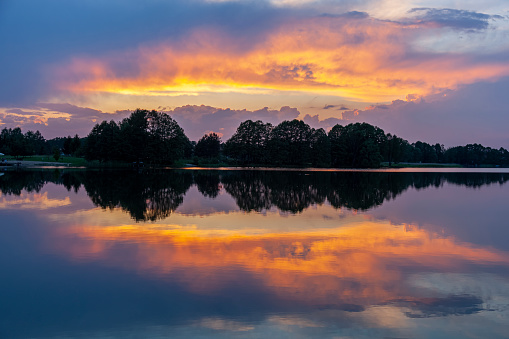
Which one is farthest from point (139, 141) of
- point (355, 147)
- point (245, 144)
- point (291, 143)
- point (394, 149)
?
point (394, 149)

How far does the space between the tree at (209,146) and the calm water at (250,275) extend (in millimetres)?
136481

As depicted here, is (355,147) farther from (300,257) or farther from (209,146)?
(300,257)

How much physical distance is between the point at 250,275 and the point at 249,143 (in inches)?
4698

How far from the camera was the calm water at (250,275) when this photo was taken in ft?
25.3

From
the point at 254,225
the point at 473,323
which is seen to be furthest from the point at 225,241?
the point at 473,323

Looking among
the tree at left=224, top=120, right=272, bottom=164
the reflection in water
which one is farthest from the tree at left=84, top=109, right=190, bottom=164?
the reflection in water

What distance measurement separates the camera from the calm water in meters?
7.71

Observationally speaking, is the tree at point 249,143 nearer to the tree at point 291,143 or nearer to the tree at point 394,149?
the tree at point 291,143

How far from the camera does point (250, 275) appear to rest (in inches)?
412

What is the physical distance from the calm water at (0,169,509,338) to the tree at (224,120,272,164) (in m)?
107

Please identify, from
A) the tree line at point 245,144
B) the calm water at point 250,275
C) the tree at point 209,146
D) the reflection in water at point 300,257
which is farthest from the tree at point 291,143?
the reflection in water at point 300,257

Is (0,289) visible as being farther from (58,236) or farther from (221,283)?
(58,236)

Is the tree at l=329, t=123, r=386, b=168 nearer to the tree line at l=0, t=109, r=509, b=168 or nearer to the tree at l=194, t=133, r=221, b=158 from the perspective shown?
the tree line at l=0, t=109, r=509, b=168

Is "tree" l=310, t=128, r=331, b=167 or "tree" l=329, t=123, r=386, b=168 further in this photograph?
"tree" l=310, t=128, r=331, b=167
